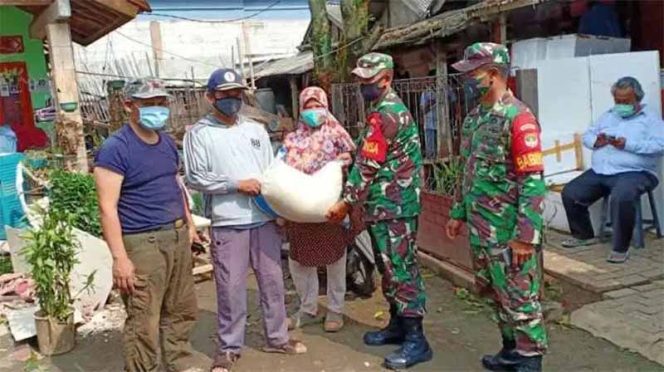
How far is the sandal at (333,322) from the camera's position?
430 centimetres

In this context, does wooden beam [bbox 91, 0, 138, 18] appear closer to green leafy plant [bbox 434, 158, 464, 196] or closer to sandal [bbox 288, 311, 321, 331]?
green leafy plant [bbox 434, 158, 464, 196]

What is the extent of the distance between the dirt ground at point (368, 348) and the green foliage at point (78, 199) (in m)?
1.19

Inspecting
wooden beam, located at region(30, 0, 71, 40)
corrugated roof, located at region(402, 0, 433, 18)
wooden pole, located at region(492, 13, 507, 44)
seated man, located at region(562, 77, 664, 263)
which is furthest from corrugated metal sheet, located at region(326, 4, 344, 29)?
seated man, located at region(562, 77, 664, 263)

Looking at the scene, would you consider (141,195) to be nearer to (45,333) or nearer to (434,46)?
(45,333)

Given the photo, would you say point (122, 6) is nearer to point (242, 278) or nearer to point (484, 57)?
point (242, 278)

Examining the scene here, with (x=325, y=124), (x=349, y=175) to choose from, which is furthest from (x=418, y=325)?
(x=325, y=124)

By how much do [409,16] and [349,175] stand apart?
24.5 ft

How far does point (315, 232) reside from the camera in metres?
4.23

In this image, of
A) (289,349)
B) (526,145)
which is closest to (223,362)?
(289,349)

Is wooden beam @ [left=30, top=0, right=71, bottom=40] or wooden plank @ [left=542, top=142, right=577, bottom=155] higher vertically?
wooden beam @ [left=30, top=0, right=71, bottom=40]

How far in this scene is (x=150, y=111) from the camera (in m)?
3.35

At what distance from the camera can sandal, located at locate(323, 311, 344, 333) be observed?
4.30m

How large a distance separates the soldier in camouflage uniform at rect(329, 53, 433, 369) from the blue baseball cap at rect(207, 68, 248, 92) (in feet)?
2.14

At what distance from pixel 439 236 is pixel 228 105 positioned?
8.11 feet
